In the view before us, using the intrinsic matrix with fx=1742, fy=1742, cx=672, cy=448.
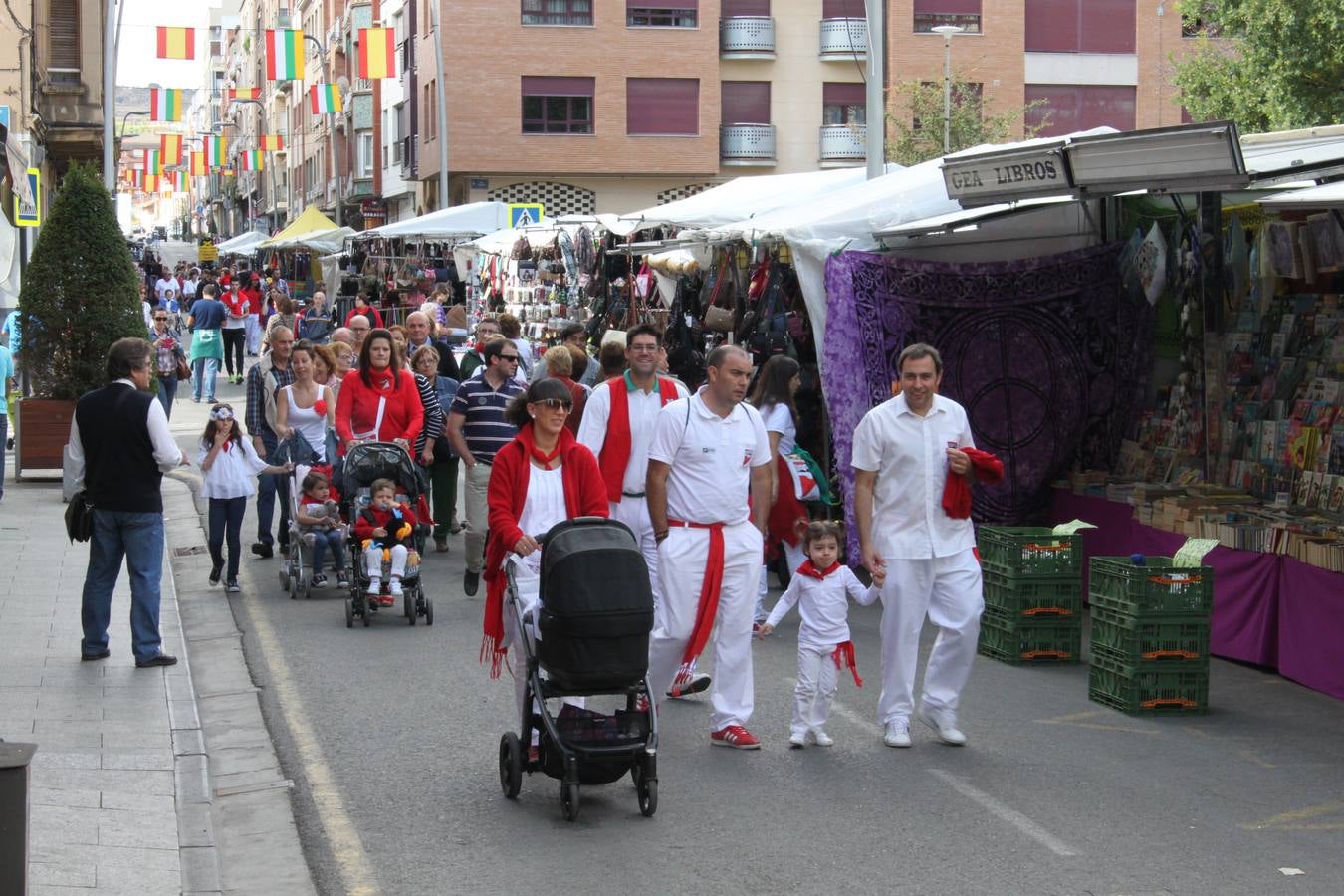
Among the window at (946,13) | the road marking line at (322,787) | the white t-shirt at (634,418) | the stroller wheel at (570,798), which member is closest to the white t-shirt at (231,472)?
the road marking line at (322,787)

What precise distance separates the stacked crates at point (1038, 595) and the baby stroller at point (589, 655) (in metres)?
4.00

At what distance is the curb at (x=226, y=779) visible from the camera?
6.57 metres

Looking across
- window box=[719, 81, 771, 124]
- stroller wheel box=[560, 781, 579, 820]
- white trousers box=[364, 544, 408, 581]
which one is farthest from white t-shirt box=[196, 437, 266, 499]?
window box=[719, 81, 771, 124]

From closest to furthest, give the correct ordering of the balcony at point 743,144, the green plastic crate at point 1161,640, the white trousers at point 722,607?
the white trousers at point 722,607, the green plastic crate at point 1161,640, the balcony at point 743,144

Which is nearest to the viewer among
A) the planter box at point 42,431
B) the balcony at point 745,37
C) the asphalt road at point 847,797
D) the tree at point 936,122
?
the asphalt road at point 847,797

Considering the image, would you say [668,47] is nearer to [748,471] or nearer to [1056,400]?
[1056,400]

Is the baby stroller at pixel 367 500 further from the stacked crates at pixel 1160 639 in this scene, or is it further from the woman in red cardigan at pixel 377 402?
the stacked crates at pixel 1160 639

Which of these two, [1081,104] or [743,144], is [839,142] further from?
[1081,104]

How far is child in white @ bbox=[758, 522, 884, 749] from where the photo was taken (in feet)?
27.0

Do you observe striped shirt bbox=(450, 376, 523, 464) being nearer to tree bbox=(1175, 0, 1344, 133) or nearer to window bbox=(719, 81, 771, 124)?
tree bbox=(1175, 0, 1344, 133)

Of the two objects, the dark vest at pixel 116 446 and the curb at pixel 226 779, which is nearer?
the curb at pixel 226 779

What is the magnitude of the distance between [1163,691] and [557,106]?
42629 mm

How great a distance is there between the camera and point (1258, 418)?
12.0 meters

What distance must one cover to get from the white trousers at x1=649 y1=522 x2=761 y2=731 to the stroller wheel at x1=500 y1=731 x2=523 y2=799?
917 mm
